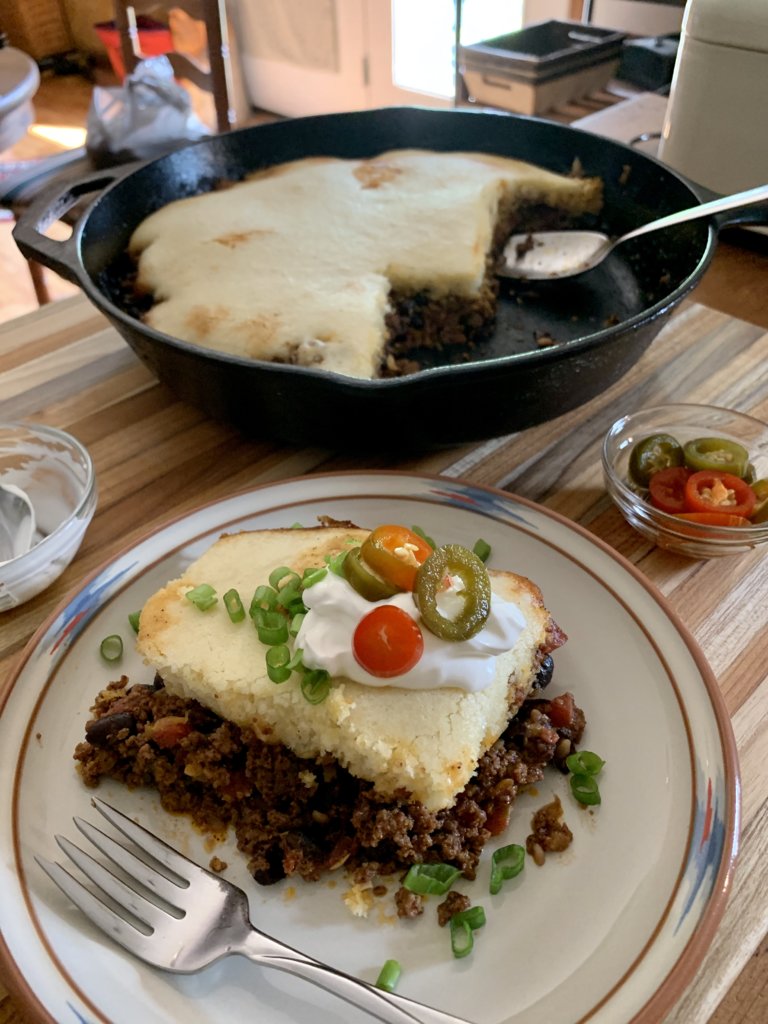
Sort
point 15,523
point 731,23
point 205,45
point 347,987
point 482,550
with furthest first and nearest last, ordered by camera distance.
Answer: point 205,45
point 731,23
point 15,523
point 482,550
point 347,987

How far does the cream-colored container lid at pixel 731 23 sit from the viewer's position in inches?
80.4

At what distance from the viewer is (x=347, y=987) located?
0.80m

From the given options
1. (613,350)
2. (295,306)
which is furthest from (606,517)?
(295,306)

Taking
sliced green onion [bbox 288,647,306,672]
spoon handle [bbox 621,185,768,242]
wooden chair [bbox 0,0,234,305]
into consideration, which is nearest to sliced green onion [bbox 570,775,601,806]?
sliced green onion [bbox 288,647,306,672]

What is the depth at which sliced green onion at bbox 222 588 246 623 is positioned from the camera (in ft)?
3.51

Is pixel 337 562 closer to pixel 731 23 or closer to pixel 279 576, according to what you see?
pixel 279 576

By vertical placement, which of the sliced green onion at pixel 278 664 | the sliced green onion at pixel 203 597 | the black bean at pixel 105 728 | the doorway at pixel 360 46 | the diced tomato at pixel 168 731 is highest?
the sliced green onion at pixel 278 664

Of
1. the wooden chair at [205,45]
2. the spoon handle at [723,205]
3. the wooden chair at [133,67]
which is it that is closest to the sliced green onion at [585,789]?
the spoon handle at [723,205]

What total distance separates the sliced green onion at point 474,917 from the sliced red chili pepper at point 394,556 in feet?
1.20

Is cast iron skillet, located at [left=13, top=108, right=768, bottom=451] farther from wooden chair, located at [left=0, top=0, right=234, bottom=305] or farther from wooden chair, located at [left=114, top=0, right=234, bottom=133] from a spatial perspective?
wooden chair, located at [left=114, top=0, right=234, bottom=133]

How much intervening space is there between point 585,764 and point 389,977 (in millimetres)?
332

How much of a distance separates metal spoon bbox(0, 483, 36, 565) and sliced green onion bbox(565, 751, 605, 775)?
91cm

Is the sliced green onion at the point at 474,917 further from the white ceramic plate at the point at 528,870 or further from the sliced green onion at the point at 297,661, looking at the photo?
the sliced green onion at the point at 297,661

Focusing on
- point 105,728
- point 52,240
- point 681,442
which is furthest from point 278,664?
point 52,240
